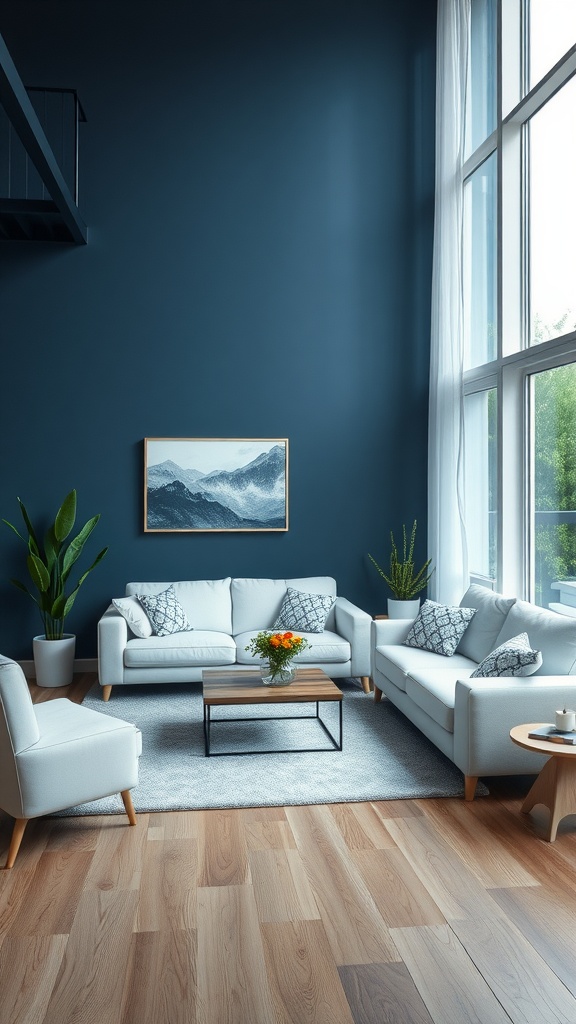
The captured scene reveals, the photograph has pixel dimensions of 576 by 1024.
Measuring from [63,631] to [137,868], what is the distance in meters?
3.51

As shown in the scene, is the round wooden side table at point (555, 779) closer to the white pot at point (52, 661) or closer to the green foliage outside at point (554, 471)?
the green foliage outside at point (554, 471)

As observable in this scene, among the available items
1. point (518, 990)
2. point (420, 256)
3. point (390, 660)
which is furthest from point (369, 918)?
point (420, 256)

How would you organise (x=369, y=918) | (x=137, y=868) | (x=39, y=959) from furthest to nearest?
(x=137, y=868), (x=369, y=918), (x=39, y=959)

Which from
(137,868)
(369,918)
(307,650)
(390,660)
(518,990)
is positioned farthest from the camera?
(307,650)

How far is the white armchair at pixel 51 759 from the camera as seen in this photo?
2.97 metres

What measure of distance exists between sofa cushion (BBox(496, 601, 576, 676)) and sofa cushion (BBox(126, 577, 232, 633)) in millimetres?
2404

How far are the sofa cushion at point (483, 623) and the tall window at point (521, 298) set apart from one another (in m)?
0.31

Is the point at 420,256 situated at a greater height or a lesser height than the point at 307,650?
greater

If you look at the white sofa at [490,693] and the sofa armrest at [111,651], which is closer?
the white sofa at [490,693]

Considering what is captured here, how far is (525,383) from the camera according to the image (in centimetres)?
511

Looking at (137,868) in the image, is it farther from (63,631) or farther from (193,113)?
(193,113)

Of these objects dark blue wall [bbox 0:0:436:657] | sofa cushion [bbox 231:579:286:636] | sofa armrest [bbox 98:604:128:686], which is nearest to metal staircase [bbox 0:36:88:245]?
dark blue wall [bbox 0:0:436:657]

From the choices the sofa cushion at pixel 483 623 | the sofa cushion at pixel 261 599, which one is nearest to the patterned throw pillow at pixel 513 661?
the sofa cushion at pixel 483 623

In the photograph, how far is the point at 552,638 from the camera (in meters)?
3.84
